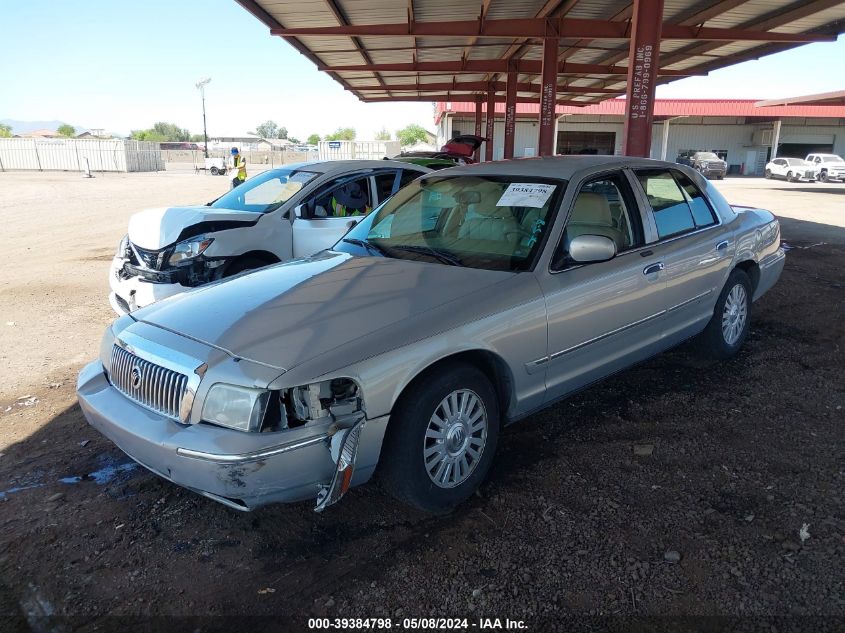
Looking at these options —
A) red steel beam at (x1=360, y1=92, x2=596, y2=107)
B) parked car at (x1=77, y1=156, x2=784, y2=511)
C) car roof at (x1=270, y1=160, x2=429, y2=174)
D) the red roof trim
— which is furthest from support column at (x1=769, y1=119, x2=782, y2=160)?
parked car at (x1=77, y1=156, x2=784, y2=511)

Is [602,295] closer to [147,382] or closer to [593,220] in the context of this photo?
[593,220]

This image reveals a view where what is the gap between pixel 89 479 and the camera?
11.4 feet

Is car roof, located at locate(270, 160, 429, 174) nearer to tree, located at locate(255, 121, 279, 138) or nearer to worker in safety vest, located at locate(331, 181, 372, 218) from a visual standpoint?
worker in safety vest, located at locate(331, 181, 372, 218)

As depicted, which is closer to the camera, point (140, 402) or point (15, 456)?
point (140, 402)

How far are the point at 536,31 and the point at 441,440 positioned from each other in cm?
1297

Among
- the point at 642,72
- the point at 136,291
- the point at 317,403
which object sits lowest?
the point at 136,291

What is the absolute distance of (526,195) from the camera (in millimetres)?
3775

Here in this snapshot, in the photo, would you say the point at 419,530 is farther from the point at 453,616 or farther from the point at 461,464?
the point at 453,616

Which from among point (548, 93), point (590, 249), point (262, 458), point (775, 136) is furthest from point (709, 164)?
point (262, 458)

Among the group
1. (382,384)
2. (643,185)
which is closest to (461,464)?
(382,384)

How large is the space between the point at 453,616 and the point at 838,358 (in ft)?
14.5

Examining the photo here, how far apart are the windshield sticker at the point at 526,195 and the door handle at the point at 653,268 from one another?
0.82 m

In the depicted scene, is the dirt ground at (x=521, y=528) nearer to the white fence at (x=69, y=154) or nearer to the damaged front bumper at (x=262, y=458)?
the damaged front bumper at (x=262, y=458)

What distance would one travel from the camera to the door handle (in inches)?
156
